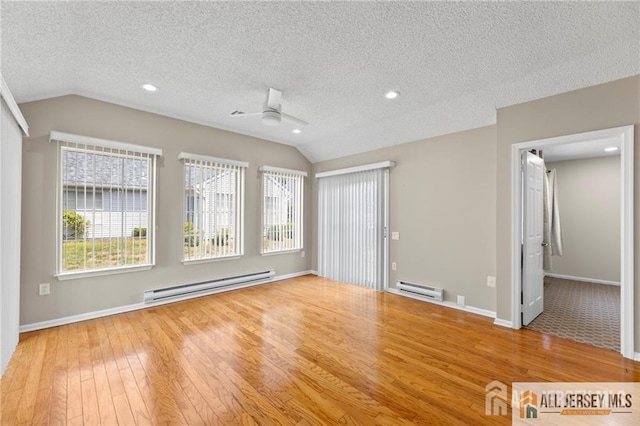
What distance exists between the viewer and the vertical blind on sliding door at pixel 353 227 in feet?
15.4

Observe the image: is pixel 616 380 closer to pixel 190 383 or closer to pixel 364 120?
pixel 190 383

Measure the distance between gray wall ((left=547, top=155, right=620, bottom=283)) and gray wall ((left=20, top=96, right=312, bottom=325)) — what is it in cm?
624

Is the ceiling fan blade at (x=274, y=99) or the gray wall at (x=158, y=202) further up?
the ceiling fan blade at (x=274, y=99)

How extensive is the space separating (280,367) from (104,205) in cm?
303

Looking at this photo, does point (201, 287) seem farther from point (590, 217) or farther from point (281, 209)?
point (590, 217)

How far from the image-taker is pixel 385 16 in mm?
1935

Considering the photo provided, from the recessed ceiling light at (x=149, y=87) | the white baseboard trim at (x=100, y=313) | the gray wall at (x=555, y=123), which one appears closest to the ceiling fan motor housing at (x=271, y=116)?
the recessed ceiling light at (x=149, y=87)

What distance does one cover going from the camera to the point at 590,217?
538 centimetres

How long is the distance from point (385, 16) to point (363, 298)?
3600 millimetres

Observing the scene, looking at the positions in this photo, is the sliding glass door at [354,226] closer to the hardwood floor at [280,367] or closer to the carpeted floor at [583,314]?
the hardwood floor at [280,367]

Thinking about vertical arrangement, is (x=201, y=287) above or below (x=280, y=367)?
above

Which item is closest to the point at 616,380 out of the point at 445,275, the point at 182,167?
the point at 445,275

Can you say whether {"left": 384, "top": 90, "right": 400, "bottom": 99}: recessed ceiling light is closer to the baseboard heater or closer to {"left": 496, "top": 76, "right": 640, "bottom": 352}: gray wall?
{"left": 496, "top": 76, "right": 640, "bottom": 352}: gray wall

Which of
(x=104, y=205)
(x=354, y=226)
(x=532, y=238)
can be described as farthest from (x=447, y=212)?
(x=104, y=205)
